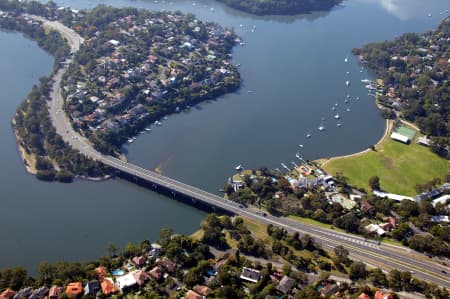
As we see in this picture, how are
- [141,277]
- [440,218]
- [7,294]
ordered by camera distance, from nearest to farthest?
[7,294], [141,277], [440,218]

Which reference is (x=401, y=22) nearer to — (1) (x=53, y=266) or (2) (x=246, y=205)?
(2) (x=246, y=205)

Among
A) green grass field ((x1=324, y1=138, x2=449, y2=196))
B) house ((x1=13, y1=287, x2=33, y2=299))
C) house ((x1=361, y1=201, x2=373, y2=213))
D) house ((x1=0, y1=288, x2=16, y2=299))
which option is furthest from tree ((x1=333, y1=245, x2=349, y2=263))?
house ((x1=0, y1=288, x2=16, y2=299))

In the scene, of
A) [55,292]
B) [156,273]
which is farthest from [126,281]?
[55,292]

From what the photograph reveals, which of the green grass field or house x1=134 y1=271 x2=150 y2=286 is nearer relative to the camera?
house x1=134 y1=271 x2=150 y2=286

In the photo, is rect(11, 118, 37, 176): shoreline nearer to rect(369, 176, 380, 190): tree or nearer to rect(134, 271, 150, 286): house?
rect(134, 271, 150, 286): house

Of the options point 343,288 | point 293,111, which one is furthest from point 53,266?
point 293,111

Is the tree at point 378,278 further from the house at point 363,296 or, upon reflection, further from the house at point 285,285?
the house at point 285,285

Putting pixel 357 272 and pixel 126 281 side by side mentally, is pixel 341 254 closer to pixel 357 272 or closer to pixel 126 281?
pixel 357 272
